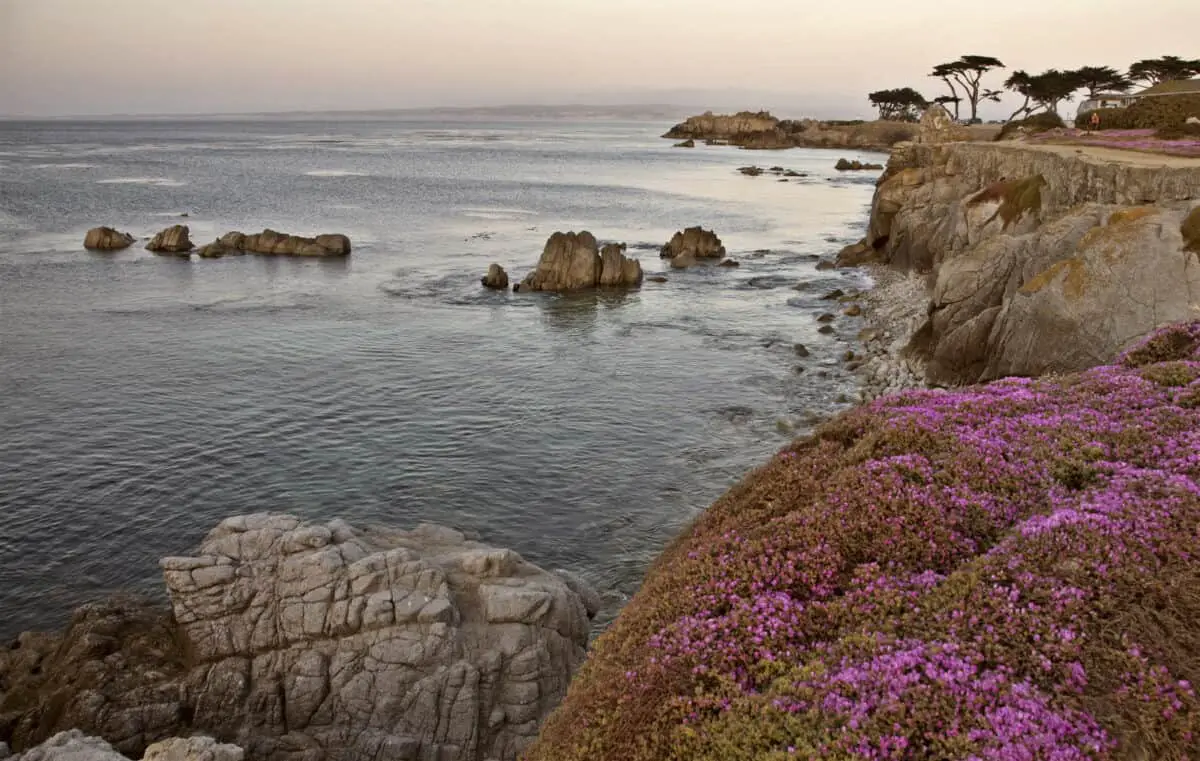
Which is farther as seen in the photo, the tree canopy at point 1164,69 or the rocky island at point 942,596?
the tree canopy at point 1164,69

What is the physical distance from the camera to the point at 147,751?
1241 centimetres

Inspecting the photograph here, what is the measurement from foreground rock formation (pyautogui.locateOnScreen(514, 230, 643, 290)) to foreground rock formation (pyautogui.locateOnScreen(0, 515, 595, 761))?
140 ft

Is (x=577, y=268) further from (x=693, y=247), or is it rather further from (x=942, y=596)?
(x=942, y=596)

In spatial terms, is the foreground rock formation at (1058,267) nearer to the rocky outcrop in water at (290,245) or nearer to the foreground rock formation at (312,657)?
the foreground rock formation at (312,657)

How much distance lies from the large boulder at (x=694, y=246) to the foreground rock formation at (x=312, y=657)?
185 ft

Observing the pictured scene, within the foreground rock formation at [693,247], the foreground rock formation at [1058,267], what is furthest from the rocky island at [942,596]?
the foreground rock formation at [693,247]

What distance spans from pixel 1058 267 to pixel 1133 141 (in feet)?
94.9

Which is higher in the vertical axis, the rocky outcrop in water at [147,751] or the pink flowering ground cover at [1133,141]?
the pink flowering ground cover at [1133,141]

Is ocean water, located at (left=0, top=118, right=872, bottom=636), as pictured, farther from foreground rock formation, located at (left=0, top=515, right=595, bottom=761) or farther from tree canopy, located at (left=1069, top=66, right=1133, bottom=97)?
tree canopy, located at (left=1069, top=66, right=1133, bottom=97)

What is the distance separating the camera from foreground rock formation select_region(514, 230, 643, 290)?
5947 cm

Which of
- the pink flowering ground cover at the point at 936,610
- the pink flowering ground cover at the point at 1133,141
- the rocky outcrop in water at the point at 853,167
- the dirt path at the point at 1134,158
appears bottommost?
the pink flowering ground cover at the point at 936,610

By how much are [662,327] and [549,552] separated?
28.0 metres

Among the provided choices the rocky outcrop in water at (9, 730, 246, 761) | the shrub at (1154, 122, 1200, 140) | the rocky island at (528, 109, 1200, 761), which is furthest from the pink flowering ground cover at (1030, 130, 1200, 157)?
the rocky outcrop in water at (9, 730, 246, 761)

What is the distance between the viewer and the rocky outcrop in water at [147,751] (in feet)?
40.3
